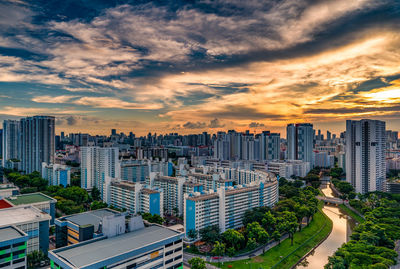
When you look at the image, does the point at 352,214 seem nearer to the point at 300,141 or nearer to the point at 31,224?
the point at 31,224

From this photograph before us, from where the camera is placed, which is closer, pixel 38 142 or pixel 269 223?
pixel 269 223

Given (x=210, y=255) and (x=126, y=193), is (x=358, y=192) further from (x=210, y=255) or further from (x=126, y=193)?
(x=126, y=193)

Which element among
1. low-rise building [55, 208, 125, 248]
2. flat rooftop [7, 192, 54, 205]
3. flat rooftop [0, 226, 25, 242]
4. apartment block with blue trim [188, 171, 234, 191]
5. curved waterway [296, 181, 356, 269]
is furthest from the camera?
apartment block with blue trim [188, 171, 234, 191]

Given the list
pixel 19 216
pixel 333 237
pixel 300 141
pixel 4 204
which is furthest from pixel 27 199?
pixel 300 141

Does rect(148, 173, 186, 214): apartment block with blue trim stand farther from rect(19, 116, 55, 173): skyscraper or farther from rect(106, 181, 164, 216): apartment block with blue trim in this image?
rect(19, 116, 55, 173): skyscraper

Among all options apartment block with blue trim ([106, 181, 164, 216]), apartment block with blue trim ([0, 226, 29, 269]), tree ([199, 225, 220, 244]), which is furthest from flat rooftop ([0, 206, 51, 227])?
tree ([199, 225, 220, 244])

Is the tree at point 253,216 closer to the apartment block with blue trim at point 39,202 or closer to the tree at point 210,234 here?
the tree at point 210,234
